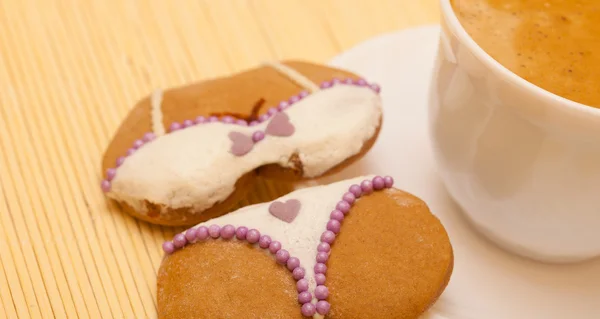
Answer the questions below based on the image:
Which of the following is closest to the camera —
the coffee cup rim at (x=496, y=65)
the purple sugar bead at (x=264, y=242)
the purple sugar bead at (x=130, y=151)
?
the coffee cup rim at (x=496, y=65)

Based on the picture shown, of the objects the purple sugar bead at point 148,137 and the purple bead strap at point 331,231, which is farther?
the purple sugar bead at point 148,137

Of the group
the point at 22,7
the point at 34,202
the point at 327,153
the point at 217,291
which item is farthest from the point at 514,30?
the point at 22,7

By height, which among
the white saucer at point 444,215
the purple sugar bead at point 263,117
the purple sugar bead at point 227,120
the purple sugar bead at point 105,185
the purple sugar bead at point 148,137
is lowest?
the white saucer at point 444,215

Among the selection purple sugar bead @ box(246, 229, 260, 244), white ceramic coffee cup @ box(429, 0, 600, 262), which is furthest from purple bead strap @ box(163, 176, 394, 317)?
white ceramic coffee cup @ box(429, 0, 600, 262)

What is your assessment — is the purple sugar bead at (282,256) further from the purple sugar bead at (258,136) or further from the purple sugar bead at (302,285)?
the purple sugar bead at (258,136)

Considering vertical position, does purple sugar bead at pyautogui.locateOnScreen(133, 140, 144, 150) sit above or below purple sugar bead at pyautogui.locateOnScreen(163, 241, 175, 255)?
above

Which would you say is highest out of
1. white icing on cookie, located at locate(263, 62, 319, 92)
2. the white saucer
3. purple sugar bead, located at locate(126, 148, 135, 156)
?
white icing on cookie, located at locate(263, 62, 319, 92)

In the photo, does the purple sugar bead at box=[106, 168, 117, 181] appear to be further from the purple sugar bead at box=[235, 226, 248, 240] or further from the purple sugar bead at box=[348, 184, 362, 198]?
the purple sugar bead at box=[348, 184, 362, 198]

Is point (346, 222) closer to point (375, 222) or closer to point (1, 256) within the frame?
point (375, 222)

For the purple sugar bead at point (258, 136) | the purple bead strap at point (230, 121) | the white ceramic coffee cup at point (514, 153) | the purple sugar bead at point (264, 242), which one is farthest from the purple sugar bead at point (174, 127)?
the white ceramic coffee cup at point (514, 153)
